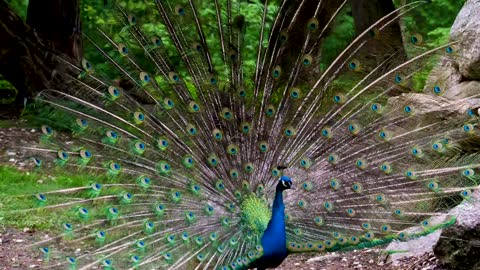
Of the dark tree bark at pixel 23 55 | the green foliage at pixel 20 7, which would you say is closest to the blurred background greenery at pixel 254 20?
the green foliage at pixel 20 7

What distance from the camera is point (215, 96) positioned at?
5.63 meters

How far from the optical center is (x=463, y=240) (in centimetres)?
519

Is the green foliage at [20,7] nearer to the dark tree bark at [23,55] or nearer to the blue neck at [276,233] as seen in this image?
the dark tree bark at [23,55]

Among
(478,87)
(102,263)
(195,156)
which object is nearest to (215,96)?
(195,156)

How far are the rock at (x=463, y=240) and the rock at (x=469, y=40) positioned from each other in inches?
81.7

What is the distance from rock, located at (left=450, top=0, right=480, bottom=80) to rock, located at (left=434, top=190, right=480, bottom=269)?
2.08 m

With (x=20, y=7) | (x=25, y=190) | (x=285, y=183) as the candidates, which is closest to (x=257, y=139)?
(x=285, y=183)

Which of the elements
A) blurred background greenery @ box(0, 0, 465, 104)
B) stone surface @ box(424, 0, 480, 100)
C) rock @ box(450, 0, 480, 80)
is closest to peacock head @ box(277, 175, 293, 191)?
stone surface @ box(424, 0, 480, 100)

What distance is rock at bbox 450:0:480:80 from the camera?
708cm

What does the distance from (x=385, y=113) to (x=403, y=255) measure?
1.31 metres

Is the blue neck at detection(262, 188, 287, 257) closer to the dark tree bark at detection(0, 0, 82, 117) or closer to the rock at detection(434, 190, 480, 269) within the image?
the rock at detection(434, 190, 480, 269)

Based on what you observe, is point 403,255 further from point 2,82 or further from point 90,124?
point 2,82

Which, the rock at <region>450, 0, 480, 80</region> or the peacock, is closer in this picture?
the peacock

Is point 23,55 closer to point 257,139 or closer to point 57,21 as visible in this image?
point 57,21
